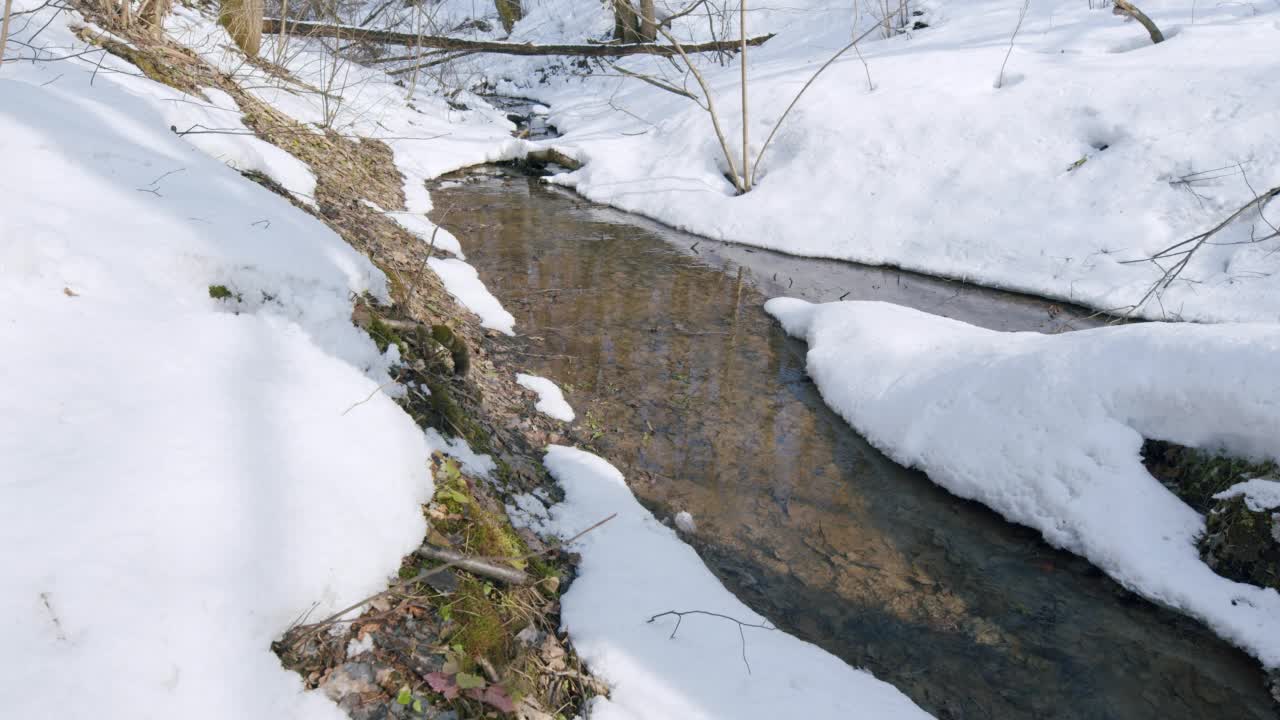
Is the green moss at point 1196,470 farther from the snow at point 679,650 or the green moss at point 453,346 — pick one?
the green moss at point 453,346

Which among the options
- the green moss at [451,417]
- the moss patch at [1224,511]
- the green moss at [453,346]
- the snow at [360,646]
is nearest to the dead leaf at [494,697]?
the snow at [360,646]

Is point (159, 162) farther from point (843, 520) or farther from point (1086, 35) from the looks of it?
point (1086, 35)

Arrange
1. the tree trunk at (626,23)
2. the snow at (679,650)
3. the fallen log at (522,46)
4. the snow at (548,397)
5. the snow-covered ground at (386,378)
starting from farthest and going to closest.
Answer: the tree trunk at (626,23), the fallen log at (522,46), the snow at (548,397), the snow at (679,650), the snow-covered ground at (386,378)

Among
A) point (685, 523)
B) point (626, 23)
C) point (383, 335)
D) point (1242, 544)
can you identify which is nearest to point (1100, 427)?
point (1242, 544)

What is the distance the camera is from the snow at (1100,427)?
3.42 meters

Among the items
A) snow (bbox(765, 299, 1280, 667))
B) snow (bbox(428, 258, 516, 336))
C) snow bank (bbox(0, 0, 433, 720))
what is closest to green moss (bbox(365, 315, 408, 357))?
snow bank (bbox(0, 0, 433, 720))

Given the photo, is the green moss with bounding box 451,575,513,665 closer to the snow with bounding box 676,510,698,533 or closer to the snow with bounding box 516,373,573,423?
the snow with bounding box 676,510,698,533

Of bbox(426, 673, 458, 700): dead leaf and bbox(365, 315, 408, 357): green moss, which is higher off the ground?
bbox(365, 315, 408, 357): green moss

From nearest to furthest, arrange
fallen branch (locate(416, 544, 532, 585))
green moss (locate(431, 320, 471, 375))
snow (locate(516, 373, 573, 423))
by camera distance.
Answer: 1. fallen branch (locate(416, 544, 532, 585))
2. green moss (locate(431, 320, 471, 375))
3. snow (locate(516, 373, 573, 423))

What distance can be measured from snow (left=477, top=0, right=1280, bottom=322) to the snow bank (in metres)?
6.89

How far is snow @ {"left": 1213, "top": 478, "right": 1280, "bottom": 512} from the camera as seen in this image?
3.21 meters

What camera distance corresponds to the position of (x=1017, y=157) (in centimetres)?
838

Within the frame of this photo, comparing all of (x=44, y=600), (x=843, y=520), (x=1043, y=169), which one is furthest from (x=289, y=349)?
(x=1043, y=169)

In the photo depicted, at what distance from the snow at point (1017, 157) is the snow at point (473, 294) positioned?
3813mm
